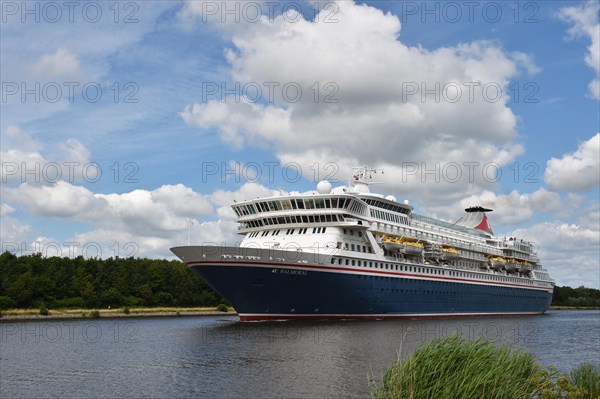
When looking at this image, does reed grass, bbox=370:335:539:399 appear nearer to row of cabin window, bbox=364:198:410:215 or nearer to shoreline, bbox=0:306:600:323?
row of cabin window, bbox=364:198:410:215

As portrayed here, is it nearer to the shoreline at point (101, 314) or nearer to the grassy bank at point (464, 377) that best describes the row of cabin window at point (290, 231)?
the shoreline at point (101, 314)

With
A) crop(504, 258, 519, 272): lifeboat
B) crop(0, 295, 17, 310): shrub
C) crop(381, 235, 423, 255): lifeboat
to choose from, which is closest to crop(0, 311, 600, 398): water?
crop(381, 235, 423, 255): lifeboat

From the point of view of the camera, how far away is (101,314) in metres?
85.1

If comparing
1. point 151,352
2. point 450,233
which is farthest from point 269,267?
point 450,233

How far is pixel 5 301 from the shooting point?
80.2 m

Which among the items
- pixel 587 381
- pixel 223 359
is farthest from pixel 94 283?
pixel 587 381

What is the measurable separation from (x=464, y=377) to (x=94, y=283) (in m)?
86.1

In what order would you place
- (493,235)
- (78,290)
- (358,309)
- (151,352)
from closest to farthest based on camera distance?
1. (151,352)
2. (358,309)
3. (78,290)
4. (493,235)

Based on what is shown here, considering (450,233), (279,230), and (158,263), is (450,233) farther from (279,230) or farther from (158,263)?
(158,263)

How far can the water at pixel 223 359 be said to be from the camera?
26.0m

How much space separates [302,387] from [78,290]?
7340 cm

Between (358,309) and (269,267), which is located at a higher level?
(269,267)

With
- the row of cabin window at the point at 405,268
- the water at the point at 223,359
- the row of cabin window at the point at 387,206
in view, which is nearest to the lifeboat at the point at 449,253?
the row of cabin window at the point at 405,268

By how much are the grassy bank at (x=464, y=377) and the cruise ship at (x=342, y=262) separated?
3512cm
